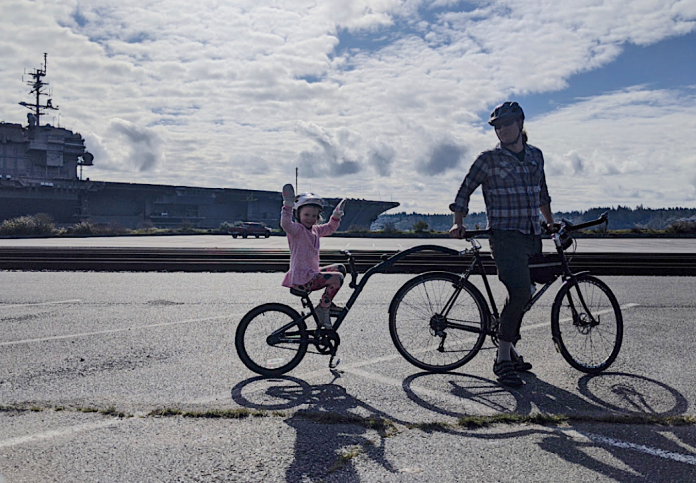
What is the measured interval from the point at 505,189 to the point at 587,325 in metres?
1.42

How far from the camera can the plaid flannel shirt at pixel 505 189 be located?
4.84 metres

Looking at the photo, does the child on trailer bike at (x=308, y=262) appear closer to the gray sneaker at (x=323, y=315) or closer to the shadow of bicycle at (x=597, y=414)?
the gray sneaker at (x=323, y=315)

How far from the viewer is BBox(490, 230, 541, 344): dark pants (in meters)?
4.79

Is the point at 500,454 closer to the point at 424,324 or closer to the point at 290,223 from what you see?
the point at 424,324

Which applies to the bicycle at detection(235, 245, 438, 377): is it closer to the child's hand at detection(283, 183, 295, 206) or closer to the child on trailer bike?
the child on trailer bike

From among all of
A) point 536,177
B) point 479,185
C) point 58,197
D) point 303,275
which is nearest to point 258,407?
point 303,275

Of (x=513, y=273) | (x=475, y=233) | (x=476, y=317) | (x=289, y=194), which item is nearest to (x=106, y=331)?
(x=289, y=194)

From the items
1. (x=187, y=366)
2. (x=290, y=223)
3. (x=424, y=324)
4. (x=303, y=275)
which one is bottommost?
(x=187, y=366)

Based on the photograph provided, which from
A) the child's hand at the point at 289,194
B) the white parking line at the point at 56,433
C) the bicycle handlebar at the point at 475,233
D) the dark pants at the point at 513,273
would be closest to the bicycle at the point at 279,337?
the bicycle handlebar at the point at 475,233

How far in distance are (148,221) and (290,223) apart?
71.2 m

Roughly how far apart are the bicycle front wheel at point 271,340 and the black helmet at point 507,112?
2412 mm

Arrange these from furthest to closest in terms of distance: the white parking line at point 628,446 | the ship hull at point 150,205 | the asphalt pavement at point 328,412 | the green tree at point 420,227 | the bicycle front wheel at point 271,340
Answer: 1. the ship hull at point 150,205
2. the green tree at point 420,227
3. the bicycle front wheel at point 271,340
4. the white parking line at point 628,446
5. the asphalt pavement at point 328,412

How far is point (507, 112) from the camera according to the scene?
15.9 ft

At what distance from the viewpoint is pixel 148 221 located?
71.6 meters
